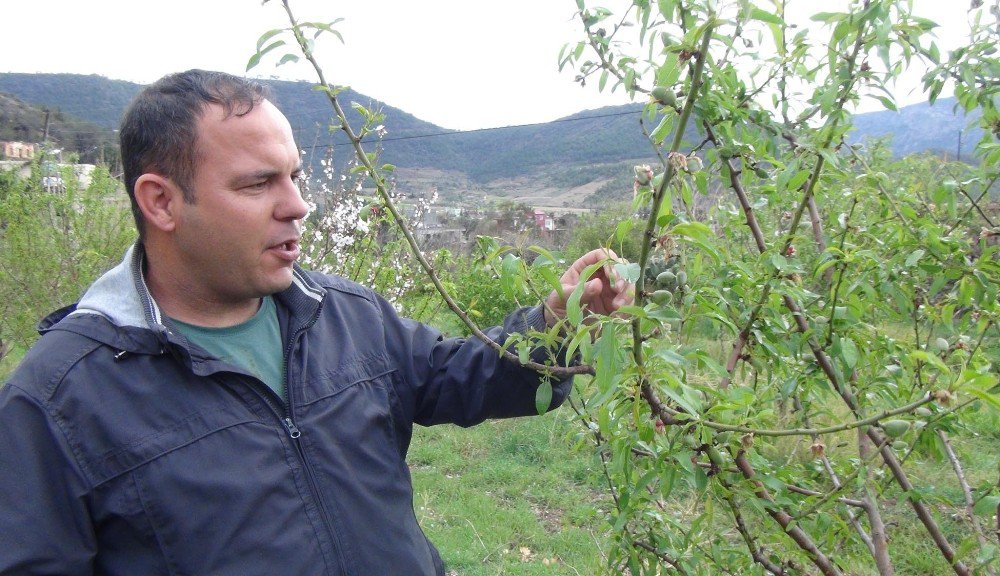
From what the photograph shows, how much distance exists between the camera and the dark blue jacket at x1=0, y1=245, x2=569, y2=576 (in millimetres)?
1344

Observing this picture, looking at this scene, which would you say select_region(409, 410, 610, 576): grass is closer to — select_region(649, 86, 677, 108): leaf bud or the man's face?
the man's face

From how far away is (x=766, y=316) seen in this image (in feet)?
4.64

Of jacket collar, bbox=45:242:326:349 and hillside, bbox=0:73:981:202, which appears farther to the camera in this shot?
hillside, bbox=0:73:981:202

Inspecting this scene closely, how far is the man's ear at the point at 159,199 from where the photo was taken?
1603 millimetres

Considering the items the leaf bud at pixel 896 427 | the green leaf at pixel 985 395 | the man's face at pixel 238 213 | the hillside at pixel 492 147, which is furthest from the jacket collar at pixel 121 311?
the hillside at pixel 492 147

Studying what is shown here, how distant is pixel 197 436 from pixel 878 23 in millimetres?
1481

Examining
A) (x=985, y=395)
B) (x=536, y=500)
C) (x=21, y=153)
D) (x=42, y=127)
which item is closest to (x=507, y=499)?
(x=536, y=500)

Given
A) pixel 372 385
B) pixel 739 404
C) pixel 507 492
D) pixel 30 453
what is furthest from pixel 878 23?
pixel 507 492

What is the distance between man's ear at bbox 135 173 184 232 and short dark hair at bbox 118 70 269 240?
0.06ft

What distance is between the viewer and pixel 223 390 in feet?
4.99

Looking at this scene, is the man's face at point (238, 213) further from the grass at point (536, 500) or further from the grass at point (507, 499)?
the grass at point (507, 499)

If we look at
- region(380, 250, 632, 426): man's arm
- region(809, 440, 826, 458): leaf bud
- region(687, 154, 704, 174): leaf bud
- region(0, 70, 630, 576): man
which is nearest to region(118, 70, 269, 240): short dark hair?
region(0, 70, 630, 576): man

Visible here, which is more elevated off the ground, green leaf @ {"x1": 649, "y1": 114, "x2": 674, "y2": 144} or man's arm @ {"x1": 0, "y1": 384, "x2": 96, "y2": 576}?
green leaf @ {"x1": 649, "y1": 114, "x2": 674, "y2": 144}

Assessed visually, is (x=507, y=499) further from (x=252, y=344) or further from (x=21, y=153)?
(x=21, y=153)
